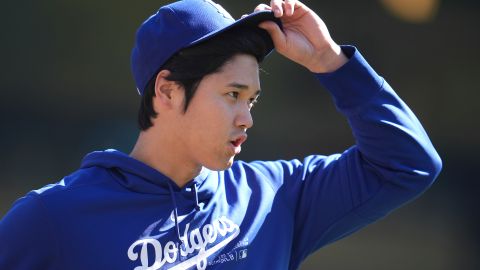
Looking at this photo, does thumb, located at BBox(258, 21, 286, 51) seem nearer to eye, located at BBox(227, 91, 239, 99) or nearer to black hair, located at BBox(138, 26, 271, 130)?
black hair, located at BBox(138, 26, 271, 130)

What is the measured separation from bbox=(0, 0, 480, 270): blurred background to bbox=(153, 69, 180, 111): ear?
6.54ft

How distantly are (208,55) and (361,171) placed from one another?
532 millimetres

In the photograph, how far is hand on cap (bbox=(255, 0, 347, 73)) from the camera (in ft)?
7.10

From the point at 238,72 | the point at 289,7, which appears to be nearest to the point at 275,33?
the point at 289,7

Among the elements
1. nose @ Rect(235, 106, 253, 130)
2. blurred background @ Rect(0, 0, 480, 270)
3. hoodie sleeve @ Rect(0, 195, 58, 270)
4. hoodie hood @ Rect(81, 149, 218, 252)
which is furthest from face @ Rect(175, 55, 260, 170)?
blurred background @ Rect(0, 0, 480, 270)

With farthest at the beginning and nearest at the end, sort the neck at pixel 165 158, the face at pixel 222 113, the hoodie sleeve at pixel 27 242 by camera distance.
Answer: the neck at pixel 165 158 → the face at pixel 222 113 → the hoodie sleeve at pixel 27 242

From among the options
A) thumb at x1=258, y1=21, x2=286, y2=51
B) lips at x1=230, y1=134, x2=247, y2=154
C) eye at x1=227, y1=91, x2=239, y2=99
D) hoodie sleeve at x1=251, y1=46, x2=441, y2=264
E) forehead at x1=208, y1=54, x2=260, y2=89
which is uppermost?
thumb at x1=258, y1=21, x2=286, y2=51

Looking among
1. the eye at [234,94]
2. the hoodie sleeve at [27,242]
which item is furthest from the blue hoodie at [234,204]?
the eye at [234,94]

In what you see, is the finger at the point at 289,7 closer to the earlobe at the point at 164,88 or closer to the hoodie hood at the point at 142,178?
the earlobe at the point at 164,88

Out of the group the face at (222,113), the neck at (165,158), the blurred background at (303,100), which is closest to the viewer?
the face at (222,113)

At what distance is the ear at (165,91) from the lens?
6.87 feet

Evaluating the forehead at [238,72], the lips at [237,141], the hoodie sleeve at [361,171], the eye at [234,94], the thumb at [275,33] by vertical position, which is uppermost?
the thumb at [275,33]

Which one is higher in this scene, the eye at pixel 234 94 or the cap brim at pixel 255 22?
the cap brim at pixel 255 22

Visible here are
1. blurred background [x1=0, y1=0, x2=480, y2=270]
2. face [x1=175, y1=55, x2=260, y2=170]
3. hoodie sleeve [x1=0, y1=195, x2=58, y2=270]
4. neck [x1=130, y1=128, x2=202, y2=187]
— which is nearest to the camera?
hoodie sleeve [x1=0, y1=195, x2=58, y2=270]
